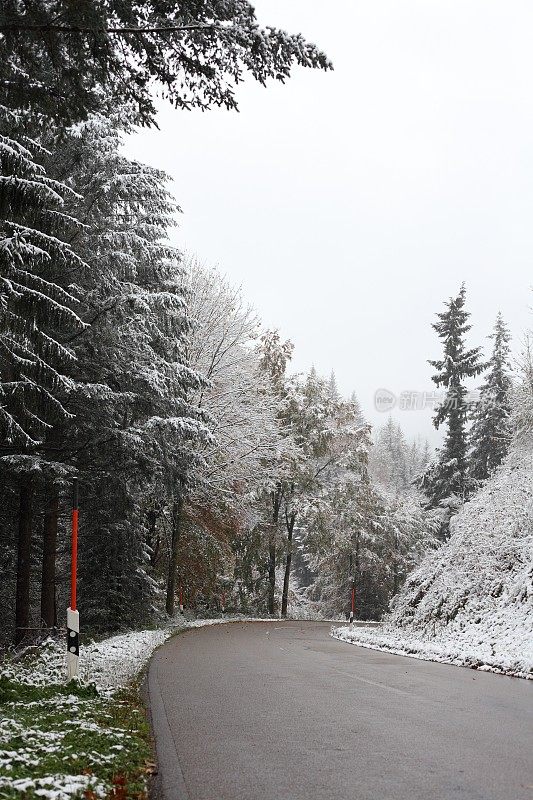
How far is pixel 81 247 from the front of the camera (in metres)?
17.6

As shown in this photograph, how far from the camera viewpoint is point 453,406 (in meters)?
45.9

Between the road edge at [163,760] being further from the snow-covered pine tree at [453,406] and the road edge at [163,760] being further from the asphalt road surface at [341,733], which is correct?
the snow-covered pine tree at [453,406]

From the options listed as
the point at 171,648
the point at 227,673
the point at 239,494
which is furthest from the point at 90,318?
the point at 239,494

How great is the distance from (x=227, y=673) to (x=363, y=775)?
6.95 meters

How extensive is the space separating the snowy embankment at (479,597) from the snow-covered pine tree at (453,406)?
19.8 metres

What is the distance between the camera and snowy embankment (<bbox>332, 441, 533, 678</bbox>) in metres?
14.5

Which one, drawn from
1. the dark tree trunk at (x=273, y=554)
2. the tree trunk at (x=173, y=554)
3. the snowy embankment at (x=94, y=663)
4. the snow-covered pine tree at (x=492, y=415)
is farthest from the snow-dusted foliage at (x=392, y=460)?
the snowy embankment at (x=94, y=663)

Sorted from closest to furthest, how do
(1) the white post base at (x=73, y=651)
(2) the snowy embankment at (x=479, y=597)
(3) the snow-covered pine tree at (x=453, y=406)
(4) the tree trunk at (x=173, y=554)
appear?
(1) the white post base at (x=73, y=651), (2) the snowy embankment at (x=479, y=597), (4) the tree trunk at (x=173, y=554), (3) the snow-covered pine tree at (x=453, y=406)

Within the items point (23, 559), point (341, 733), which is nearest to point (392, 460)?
point (23, 559)

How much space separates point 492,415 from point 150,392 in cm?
3642

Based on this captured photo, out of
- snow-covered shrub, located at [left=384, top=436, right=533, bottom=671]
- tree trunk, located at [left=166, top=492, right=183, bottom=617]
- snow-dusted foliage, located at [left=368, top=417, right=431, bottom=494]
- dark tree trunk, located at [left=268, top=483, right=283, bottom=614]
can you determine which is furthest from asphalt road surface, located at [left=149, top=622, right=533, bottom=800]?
snow-dusted foliage, located at [left=368, top=417, right=431, bottom=494]

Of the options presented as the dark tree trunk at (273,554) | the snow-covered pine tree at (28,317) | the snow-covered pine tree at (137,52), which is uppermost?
the snow-covered pine tree at (137,52)

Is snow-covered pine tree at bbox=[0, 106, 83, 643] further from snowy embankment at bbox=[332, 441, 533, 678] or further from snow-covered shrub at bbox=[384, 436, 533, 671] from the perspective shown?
snow-covered shrub at bbox=[384, 436, 533, 671]

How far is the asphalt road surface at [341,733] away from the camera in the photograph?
5.03m
